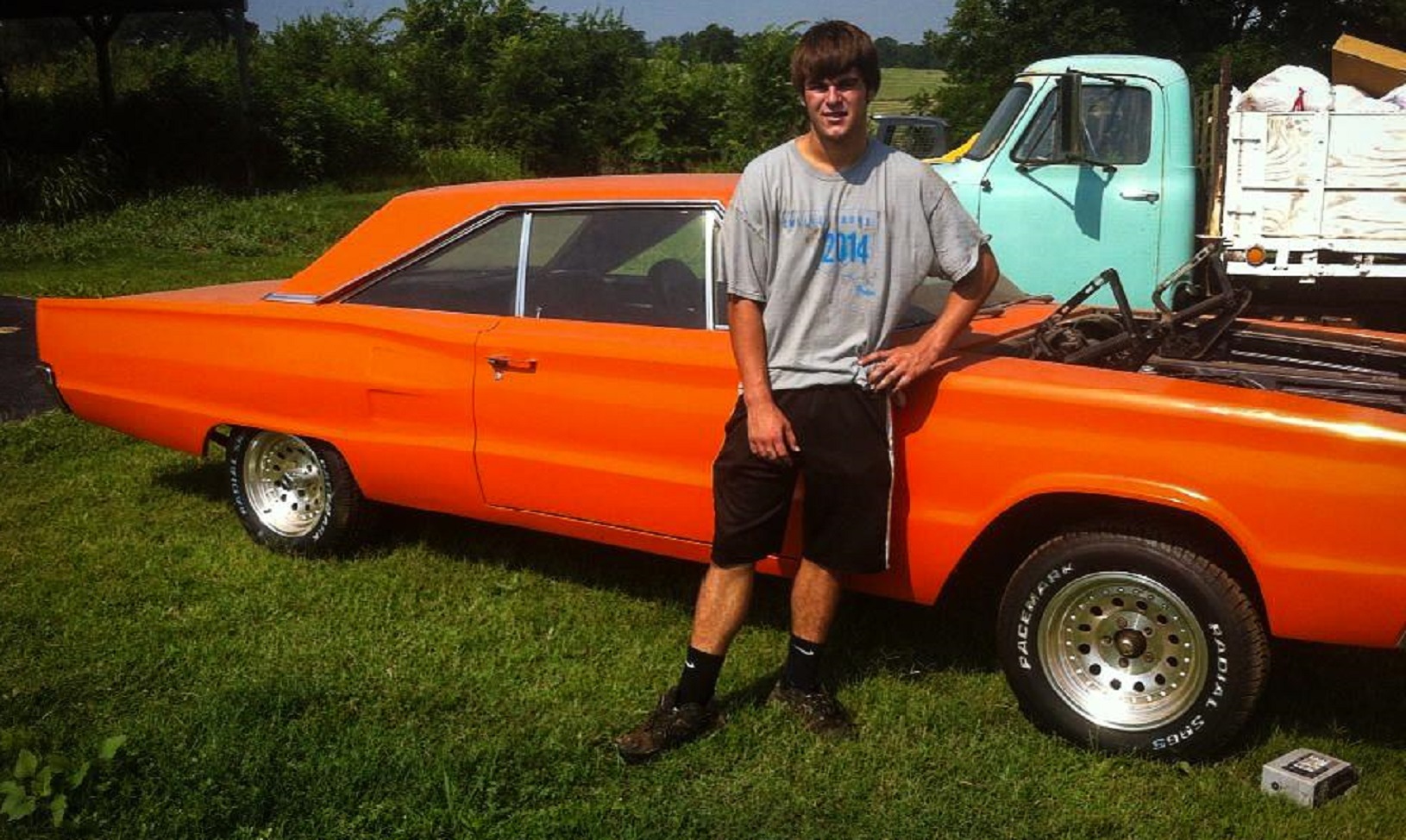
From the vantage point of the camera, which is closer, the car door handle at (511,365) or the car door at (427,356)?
the car door handle at (511,365)

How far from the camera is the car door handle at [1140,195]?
777 cm

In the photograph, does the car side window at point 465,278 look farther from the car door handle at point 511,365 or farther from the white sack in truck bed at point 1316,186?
the white sack in truck bed at point 1316,186

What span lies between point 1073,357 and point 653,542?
54.8 inches

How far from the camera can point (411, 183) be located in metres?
22.6

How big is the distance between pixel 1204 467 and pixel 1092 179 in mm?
4883

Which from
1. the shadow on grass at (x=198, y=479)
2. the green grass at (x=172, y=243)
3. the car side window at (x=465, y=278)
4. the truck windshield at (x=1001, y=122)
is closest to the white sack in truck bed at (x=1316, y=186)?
the truck windshield at (x=1001, y=122)

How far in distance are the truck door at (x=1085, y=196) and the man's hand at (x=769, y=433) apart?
15.4ft

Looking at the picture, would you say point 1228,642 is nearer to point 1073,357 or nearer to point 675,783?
point 1073,357

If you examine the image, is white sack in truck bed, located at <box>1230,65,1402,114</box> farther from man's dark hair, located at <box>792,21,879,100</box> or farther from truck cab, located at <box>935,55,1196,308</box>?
man's dark hair, located at <box>792,21,879,100</box>

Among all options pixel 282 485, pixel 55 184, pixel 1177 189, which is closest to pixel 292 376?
pixel 282 485

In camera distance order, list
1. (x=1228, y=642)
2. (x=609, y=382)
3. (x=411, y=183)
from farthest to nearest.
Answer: (x=411, y=183), (x=609, y=382), (x=1228, y=642)

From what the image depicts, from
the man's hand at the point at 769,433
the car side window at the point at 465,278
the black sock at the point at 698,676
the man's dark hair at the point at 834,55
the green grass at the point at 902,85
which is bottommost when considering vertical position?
the black sock at the point at 698,676

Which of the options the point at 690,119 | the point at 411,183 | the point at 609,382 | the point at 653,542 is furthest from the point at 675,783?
the point at 690,119

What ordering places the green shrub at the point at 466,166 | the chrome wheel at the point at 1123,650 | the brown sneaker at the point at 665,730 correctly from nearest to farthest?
1. the chrome wheel at the point at 1123,650
2. the brown sneaker at the point at 665,730
3. the green shrub at the point at 466,166
